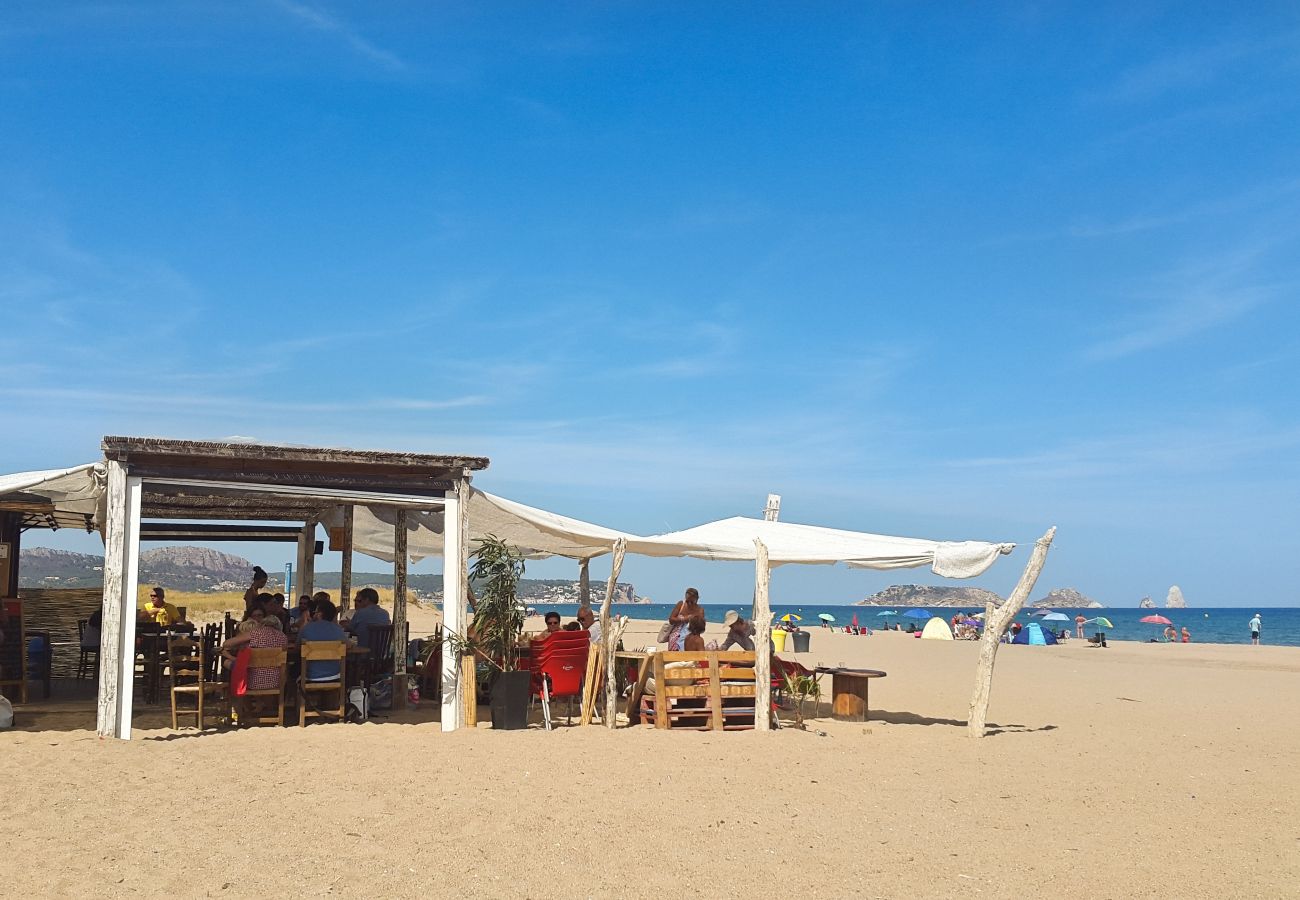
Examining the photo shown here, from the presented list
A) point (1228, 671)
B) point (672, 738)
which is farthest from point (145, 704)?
point (1228, 671)

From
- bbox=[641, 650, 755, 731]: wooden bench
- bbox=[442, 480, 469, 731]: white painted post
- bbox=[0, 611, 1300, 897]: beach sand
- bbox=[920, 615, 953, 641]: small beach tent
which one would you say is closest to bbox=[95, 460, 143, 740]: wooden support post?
bbox=[0, 611, 1300, 897]: beach sand

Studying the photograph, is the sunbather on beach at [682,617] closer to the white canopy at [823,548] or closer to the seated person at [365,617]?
the white canopy at [823,548]

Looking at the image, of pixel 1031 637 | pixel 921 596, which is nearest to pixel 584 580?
pixel 1031 637

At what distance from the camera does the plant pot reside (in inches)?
361

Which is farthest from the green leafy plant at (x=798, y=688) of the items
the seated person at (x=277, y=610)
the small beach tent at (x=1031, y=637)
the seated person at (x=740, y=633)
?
the small beach tent at (x=1031, y=637)

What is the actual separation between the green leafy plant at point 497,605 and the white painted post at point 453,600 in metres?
0.16

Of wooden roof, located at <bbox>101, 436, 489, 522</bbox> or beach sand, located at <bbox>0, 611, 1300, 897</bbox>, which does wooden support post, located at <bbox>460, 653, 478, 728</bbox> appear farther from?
wooden roof, located at <bbox>101, 436, 489, 522</bbox>

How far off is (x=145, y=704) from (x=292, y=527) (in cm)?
420

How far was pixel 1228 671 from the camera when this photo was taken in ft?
67.8

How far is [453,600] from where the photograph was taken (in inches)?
371

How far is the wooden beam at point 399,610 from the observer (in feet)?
37.2

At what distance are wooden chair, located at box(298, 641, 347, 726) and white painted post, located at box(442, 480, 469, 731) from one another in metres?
0.89

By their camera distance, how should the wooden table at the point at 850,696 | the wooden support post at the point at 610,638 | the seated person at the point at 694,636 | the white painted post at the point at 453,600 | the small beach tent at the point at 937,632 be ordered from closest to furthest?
the white painted post at the point at 453,600
the wooden support post at the point at 610,638
the seated person at the point at 694,636
the wooden table at the point at 850,696
the small beach tent at the point at 937,632

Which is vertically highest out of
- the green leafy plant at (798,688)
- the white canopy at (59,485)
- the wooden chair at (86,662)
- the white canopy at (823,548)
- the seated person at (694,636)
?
the white canopy at (59,485)
